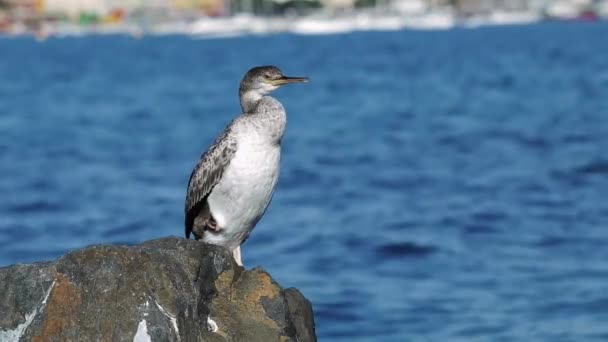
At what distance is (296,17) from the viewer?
561 feet

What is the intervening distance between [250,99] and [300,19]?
522 ft

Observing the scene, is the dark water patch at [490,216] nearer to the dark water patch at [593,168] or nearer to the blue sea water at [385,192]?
the blue sea water at [385,192]

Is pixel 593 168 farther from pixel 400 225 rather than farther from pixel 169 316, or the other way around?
pixel 169 316

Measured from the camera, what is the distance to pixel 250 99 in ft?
25.5

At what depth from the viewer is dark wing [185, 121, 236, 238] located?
301 inches

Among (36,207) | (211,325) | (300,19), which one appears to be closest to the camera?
(211,325)

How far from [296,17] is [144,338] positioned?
546 ft

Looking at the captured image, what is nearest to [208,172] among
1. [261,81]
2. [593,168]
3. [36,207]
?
[261,81]

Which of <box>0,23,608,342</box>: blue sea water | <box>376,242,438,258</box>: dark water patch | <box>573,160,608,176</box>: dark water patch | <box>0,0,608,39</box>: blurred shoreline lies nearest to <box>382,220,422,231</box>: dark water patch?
<box>0,23,608,342</box>: blue sea water

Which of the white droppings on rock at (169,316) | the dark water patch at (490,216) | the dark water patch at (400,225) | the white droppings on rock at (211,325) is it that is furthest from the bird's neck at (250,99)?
the dark water patch at (490,216)

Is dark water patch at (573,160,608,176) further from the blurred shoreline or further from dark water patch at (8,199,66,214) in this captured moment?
the blurred shoreline

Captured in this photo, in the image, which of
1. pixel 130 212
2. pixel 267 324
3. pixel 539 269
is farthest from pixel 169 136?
pixel 267 324

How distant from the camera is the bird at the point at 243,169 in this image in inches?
297

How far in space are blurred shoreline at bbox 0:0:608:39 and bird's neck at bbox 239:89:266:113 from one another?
14735 cm
